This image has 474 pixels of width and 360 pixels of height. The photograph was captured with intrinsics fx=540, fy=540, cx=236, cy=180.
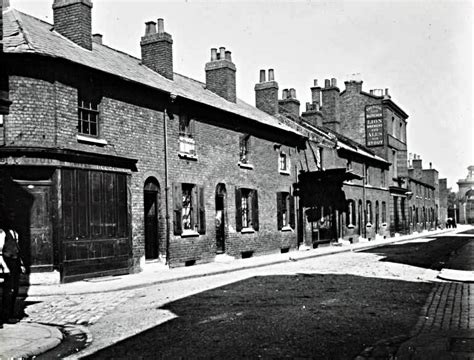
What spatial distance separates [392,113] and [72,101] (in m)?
38.1

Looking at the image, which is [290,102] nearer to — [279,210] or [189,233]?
[279,210]

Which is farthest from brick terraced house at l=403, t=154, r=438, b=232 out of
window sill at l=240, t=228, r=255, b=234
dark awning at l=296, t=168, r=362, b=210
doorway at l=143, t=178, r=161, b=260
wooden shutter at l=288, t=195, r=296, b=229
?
doorway at l=143, t=178, r=161, b=260

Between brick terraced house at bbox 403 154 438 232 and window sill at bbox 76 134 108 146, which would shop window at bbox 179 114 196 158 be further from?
brick terraced house at bbox 403 154 438 232

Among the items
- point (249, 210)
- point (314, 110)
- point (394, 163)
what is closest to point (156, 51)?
point (249, 210)

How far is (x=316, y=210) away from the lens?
2977 centimetres

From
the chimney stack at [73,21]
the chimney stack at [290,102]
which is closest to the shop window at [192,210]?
the chimney stack at [73,21]

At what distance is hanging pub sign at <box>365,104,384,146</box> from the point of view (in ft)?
151

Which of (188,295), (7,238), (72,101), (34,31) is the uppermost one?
(34,31)

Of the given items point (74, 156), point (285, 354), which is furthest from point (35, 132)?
point (285, 354)

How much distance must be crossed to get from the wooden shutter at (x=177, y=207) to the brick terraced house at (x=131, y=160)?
Result: 0.12ft

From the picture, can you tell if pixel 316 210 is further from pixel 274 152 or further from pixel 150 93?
pixel 150 93

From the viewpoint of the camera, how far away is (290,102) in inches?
1334

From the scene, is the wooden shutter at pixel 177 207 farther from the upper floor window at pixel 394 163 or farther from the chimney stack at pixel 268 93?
the upper floor window at pixel 394 163

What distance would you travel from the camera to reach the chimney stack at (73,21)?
661 inches
